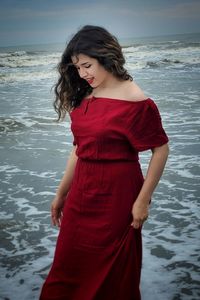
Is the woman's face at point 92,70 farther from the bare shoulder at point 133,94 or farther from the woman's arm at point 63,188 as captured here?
the woman's arm at point 63,188

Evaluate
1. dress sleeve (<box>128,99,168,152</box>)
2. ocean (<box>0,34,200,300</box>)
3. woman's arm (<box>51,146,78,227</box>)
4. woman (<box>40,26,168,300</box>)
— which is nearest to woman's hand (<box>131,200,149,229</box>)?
woman (<box>40,26,168,300</box>)

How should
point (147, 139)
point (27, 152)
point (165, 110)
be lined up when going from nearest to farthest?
point (147, 139), point (27, 152), point (165, 110)

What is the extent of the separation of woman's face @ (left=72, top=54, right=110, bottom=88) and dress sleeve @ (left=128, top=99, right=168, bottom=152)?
0.34 m

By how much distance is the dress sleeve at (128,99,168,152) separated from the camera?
1974 millimetres

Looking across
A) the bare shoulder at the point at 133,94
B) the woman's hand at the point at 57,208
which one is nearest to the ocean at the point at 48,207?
the woman's hand at the point at 57,208

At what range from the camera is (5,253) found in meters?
3.87

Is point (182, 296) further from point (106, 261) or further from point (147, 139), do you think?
point (147, 139)

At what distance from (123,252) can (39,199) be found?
3309 millimetres

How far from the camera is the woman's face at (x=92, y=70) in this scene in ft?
7.04

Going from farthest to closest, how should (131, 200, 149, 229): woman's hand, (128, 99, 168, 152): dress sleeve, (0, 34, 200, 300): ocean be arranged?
(0, 34, 200, 300): ocean, (131, 200, 149, 229): woman's hand, (128, 99, 168, 152): dress sleeve

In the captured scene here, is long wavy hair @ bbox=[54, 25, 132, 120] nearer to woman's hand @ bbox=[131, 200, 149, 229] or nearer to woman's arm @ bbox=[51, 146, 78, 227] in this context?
woman's arm @ bbox=[51, 146, 78, 227]

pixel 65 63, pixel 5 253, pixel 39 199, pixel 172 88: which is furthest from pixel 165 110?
A: pixel 65 63

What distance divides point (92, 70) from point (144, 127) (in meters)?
0.49

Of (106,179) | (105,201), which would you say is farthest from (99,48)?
(105,201)
